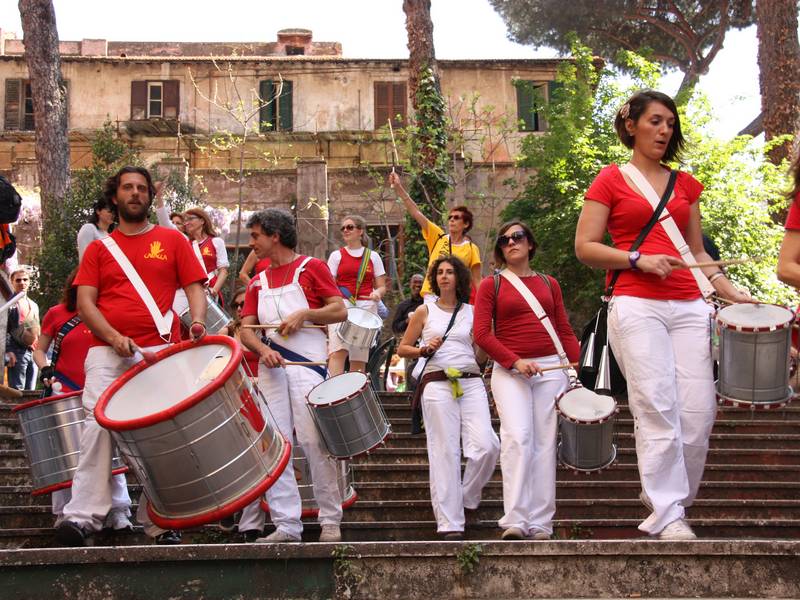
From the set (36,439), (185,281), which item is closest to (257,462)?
(185,281)

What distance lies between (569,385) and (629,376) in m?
1.70

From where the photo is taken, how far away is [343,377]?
7.52 meters

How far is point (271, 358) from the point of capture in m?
7.29

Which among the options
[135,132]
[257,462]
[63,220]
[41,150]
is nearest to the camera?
[257,462]

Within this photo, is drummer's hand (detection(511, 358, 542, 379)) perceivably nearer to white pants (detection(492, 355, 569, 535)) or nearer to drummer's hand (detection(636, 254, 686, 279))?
white pants (detection(492, 355, 569, 535))

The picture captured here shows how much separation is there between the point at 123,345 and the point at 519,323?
2599 millimetres

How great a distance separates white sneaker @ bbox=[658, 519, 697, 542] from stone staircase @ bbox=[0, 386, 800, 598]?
223 millimetres

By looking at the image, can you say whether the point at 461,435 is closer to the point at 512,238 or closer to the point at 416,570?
the point at 512,238

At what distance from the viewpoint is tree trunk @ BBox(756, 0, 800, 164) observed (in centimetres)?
2205

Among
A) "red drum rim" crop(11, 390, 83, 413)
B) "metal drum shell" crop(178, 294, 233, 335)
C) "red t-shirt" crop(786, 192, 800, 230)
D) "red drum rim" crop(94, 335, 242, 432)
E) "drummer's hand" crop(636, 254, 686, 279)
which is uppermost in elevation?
"red t-shirt" crop(786, 192, 800, 230)

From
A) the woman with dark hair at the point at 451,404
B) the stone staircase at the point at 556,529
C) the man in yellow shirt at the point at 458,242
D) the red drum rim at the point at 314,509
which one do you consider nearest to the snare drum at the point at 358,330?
the man in yellow shirt at the point at 458,242

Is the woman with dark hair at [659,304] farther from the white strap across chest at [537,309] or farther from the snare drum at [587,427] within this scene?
the white strap across chest at [537,309]

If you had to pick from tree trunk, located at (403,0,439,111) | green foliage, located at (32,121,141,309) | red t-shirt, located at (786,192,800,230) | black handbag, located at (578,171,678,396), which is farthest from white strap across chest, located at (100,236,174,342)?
tree trunk, located at (403,0,439,111)

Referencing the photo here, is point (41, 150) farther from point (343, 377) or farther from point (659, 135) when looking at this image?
point (659, 135)
